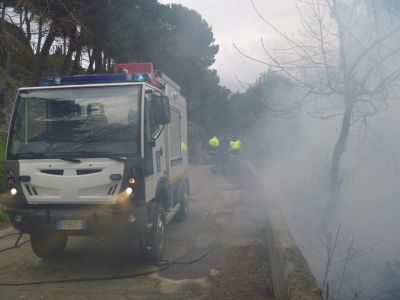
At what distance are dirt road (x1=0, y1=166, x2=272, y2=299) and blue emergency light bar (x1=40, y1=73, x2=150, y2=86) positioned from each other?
257 centimetres

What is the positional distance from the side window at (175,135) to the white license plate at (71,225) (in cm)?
248

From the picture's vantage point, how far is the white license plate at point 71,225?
556 centimetres

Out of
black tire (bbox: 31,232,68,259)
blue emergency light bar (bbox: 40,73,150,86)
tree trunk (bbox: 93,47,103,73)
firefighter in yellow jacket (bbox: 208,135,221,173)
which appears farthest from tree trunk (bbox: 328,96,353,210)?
tree trunk (bbox: 93,47,103,73)

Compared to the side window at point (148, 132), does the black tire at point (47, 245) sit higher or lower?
lower

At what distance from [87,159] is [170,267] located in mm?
1899

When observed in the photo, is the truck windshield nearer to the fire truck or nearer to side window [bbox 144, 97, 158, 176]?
the fire truck

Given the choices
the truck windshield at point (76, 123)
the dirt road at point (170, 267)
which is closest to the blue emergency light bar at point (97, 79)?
the truck windshield at point (76, 123)

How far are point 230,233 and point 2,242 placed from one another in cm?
403

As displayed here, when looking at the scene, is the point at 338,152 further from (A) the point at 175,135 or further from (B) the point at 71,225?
(B) the point at 71,225

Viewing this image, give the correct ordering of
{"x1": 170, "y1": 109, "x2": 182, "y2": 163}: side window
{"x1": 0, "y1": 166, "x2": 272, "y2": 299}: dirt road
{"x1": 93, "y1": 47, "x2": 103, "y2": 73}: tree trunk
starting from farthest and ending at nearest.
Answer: {"x1": 93, "y1": 47, "x2": 103, "y2": 73}: tree trunk, {"x1": 170, "y1": 109, "x2": 182, "y2": 163}: side window, {"x1": 0, "y1": 166, "x2": 272, "y2": 299}: dirt road

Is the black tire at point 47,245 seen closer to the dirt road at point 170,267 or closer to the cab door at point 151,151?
the dirt road at point 170,267

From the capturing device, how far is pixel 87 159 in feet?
18.4

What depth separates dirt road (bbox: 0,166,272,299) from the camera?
5316mm

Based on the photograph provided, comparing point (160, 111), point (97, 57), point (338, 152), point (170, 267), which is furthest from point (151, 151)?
point (97, 57)
